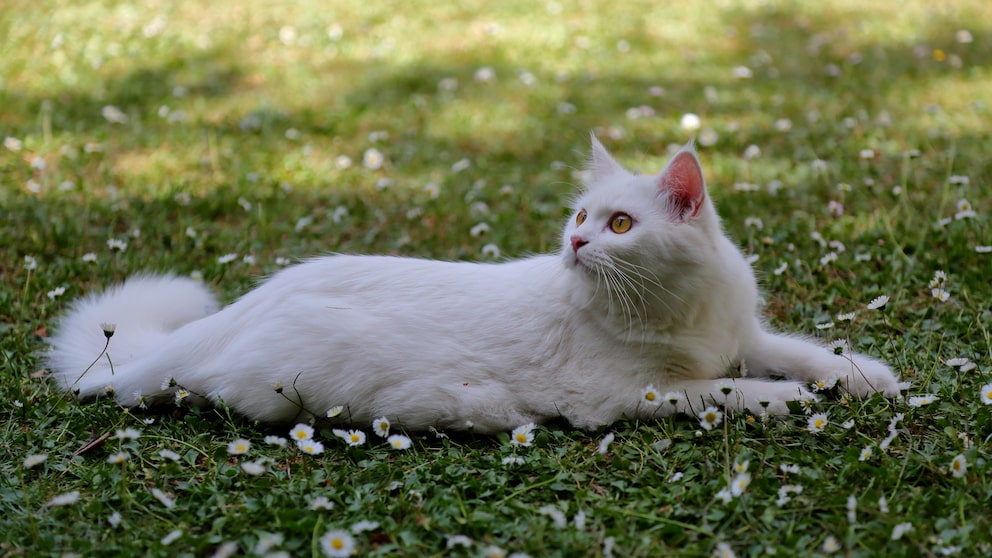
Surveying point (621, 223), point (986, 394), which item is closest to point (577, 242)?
point (621, 223)

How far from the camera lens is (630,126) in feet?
19.7

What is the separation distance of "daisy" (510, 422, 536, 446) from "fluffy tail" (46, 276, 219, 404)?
4.09ft

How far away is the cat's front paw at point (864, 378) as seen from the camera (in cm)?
275

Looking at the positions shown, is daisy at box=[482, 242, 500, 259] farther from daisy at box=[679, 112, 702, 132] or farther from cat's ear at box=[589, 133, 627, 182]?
daisy at box=[679, 112, 702, 132]

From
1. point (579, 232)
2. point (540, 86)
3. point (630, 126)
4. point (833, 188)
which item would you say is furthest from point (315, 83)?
point (579, 232)

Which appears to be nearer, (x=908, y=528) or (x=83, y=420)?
(x=908, y=528)

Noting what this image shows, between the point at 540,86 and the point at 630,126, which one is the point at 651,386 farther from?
the point at 540,86

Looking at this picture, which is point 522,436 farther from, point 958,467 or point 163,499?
point 958,467

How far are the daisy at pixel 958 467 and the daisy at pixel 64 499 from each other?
7.74 feet

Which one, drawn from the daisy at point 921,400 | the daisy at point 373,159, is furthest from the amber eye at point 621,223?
the daisy at point 373,159

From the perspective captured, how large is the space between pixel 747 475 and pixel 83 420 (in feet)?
7.01

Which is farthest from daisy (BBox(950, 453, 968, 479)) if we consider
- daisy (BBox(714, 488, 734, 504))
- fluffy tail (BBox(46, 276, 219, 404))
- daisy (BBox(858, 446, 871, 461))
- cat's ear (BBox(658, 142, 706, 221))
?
fluffy tail (BBox(46, 276, 219, 404))

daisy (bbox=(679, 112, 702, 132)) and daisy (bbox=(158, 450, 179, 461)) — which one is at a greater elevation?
daisy (bbox=(679, 112, 702, 132))

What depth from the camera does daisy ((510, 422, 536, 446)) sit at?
2.65 metres
